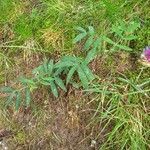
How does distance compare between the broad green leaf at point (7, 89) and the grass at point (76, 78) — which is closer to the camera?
the grass at point (76, 78)

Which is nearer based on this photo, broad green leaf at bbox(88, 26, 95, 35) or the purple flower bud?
the purple flower bud

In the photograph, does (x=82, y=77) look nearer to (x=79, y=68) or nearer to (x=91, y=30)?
(x=79, y=68)

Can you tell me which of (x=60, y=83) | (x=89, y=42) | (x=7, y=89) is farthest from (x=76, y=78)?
(x=7, y=89)

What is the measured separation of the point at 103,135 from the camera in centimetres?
243

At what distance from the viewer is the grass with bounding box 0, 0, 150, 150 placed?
7.89 feet

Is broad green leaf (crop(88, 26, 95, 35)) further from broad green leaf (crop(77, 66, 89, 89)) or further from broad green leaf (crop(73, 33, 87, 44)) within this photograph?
broad green leaf (crop(77, 66, 89, 89))

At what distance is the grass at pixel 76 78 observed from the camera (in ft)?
7.89

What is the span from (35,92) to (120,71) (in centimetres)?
54

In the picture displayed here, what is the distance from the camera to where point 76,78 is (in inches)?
100

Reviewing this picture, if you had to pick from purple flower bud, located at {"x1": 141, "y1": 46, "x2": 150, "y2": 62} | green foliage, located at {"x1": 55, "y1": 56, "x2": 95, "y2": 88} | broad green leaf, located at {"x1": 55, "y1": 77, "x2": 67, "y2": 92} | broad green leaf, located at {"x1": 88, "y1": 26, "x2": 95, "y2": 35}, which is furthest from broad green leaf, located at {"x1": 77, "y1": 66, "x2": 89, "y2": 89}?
purple flower bud, located at {"x1": 141, "y1": 46, "x2": 150, "y2": 62}

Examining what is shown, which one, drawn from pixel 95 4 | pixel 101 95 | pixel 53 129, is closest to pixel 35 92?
pixel 53 129

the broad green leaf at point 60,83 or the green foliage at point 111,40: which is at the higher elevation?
the green foliage at point 111,40

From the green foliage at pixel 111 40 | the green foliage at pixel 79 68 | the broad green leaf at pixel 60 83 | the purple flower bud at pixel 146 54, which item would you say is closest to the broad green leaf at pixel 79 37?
the green foliage at pixel 111 40

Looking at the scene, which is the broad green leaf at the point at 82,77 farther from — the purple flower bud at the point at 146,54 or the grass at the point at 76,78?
the purple flower bud at the point at 146,54
